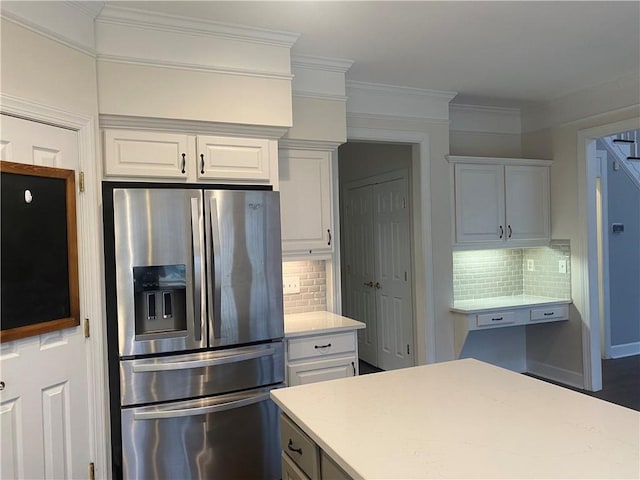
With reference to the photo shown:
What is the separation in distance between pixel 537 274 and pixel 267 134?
3.23m

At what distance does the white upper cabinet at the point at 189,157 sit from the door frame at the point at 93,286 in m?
0.14

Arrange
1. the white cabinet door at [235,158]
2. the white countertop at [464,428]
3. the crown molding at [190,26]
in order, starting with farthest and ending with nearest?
the white cabinet door at [235,158] → the crown molding at [190,26] → the white countertop at [464,428]

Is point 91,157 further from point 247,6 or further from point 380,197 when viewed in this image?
point 380,197

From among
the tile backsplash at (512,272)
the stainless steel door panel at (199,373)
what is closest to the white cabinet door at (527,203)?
the tile backsplash at (512,272)

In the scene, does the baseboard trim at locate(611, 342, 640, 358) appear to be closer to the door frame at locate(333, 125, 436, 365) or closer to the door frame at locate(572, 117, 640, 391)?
the door frame at locate(572, 117, 640, 391)

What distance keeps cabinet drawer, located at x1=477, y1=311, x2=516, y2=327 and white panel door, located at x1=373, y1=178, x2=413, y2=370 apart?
634 millimetres

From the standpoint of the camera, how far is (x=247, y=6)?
2.55 meters

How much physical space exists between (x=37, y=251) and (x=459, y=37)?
8.67 ft

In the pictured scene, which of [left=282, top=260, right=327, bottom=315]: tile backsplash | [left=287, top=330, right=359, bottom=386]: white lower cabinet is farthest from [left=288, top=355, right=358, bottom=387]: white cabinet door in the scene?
[left=282, top=260, right=327, bottom=315]: tile backsplash

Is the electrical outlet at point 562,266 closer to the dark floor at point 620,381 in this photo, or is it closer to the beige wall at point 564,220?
the beige wall at point 564,220

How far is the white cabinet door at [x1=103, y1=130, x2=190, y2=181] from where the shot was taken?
2592mm

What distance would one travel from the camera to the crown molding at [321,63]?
3330 mm

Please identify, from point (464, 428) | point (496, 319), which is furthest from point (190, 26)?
point (496, 319)

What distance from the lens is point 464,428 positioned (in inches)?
54.9
